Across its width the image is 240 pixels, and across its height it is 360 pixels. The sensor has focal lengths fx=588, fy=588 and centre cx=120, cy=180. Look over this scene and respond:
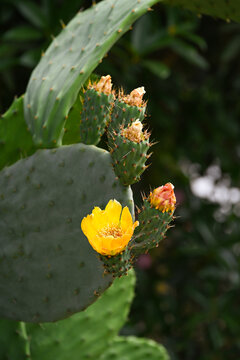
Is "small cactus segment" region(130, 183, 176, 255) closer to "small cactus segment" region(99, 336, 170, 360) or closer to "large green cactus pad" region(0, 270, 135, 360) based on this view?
"large green cactus pad" region(0, 270, 135, 360)

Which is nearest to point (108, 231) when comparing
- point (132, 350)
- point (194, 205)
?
point (132, 350)

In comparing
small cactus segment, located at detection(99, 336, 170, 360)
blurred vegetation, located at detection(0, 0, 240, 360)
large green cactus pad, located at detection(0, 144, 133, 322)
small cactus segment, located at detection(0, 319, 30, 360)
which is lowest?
blurred vegetation, located at detection(0, 0, 240, 360)

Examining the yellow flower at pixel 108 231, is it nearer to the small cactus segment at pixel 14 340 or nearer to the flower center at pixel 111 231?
the flower center at pixel 111 231

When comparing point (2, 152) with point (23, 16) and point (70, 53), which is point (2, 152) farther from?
point (23, 16)

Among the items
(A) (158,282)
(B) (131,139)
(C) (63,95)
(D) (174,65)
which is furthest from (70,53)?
(A) (158,282)

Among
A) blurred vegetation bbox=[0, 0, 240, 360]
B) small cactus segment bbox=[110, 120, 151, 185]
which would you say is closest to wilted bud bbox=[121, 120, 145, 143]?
small cactus segment bbox=[110, 120, 151, 185]

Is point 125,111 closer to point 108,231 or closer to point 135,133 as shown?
point 135,133

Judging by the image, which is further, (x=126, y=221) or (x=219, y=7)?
(x=219, y=7)
